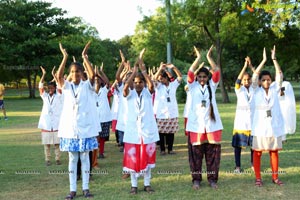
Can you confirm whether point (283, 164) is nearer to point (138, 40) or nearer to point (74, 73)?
point (74, 73)

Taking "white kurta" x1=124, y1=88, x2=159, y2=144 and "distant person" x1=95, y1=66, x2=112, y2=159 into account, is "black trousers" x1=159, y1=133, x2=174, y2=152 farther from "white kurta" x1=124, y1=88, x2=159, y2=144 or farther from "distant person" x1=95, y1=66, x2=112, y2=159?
"white kurta" x1=124, y1=88, x2=159, y2=144

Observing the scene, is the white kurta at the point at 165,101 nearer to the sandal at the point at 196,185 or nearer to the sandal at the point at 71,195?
the sandal at the point at 196,185

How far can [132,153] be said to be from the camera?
5.98 meters

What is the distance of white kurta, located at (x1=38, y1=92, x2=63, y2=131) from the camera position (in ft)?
27.3

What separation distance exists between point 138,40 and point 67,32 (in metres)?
17.5

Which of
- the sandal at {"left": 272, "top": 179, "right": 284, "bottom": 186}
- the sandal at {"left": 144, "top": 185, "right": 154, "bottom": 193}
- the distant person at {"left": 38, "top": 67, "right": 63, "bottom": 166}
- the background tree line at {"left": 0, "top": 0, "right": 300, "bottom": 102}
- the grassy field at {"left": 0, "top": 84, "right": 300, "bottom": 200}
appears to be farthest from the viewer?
the background tree line at {"left": 0, "top": 0, "right": 300, "bottom": 102}

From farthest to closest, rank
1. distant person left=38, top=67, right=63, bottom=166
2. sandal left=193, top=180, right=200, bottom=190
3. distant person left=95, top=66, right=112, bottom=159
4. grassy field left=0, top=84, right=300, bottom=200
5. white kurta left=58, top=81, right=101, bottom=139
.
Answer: distant person left=95, top=66, right=112, bottom=159 < distant person left=38, top=67, right=63, bottom=166 < sandal left=193, top=180, right=200, bottom=190 < grassy field left=0, top=84, right=300, bottom=200 < white kurta left=58, top=81, right=101, bottom=139

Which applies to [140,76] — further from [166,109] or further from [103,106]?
[166,109]

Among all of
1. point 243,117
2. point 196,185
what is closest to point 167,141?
point 243,117

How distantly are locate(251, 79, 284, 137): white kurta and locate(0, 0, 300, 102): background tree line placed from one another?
14.4 meters

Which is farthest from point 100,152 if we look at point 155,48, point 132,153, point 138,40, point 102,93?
point 138,40

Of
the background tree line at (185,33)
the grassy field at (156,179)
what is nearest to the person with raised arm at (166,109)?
the grassy field at (156,179)

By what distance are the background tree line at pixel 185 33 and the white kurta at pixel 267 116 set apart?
47.1 ft

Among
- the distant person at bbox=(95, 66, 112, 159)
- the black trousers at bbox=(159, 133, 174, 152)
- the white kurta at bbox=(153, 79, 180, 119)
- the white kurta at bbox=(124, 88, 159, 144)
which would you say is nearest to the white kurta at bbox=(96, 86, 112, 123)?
the distant person at bbox=(95, 66, 112, 159)
